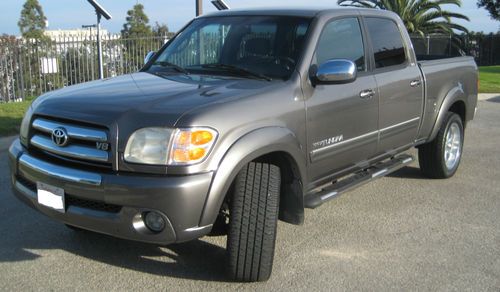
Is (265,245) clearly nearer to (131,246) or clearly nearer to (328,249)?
(328,249)

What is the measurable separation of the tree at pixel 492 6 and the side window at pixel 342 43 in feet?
122

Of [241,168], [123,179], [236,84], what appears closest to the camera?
[123,179]

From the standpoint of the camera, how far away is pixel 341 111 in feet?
14.6

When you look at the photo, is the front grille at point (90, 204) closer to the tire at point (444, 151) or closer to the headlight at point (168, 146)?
the headlight at point (168, 146)

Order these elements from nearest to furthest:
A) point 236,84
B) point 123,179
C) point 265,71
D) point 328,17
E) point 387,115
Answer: point 123,179
point 236,84
point 265,71
point 328,17
point 387,115

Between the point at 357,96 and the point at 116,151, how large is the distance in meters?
2.16

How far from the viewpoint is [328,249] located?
438 centimetres

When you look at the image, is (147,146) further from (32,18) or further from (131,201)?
(32,18)

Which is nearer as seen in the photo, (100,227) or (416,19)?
(100,227)

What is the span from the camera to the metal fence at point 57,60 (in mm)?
13391

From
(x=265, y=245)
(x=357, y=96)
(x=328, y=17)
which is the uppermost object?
(x=328, y=17)

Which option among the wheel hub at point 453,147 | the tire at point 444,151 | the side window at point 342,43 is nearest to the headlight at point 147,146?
the side window at point 342,43

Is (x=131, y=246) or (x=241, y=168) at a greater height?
(x=241, y=168)

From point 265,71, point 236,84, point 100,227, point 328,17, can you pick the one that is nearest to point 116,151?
point 100,227
